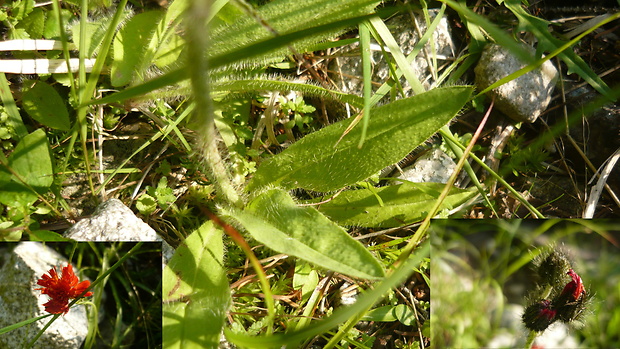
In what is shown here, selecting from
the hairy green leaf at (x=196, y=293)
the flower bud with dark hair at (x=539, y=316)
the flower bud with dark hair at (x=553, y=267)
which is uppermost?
the hairy green leaf at (x=196, y=293)

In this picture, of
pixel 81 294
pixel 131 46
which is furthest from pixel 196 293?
pixel 131 46

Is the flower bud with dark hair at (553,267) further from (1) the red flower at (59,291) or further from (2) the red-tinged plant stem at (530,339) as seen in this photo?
(1) the red flower at (59,291)

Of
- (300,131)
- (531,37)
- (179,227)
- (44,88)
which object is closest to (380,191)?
(300,131)

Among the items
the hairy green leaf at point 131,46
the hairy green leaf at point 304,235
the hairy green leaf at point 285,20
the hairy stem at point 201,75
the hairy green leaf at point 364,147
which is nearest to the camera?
the hairy stem at point 201,75

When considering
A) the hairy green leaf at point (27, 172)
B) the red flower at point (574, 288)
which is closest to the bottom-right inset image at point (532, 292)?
the red flower at point (574, 288)

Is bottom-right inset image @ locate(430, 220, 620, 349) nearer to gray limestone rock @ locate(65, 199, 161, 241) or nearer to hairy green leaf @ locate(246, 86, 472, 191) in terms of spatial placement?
hairy green leaf @ locate(246, 86, 472, 191)

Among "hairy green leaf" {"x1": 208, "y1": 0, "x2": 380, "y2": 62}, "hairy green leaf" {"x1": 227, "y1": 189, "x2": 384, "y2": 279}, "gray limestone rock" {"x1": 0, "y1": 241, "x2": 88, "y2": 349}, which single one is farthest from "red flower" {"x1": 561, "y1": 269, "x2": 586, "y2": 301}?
"gray limestone rock" {"x1": 0, "y1": 241, "x2": 88, "y2": 349}
